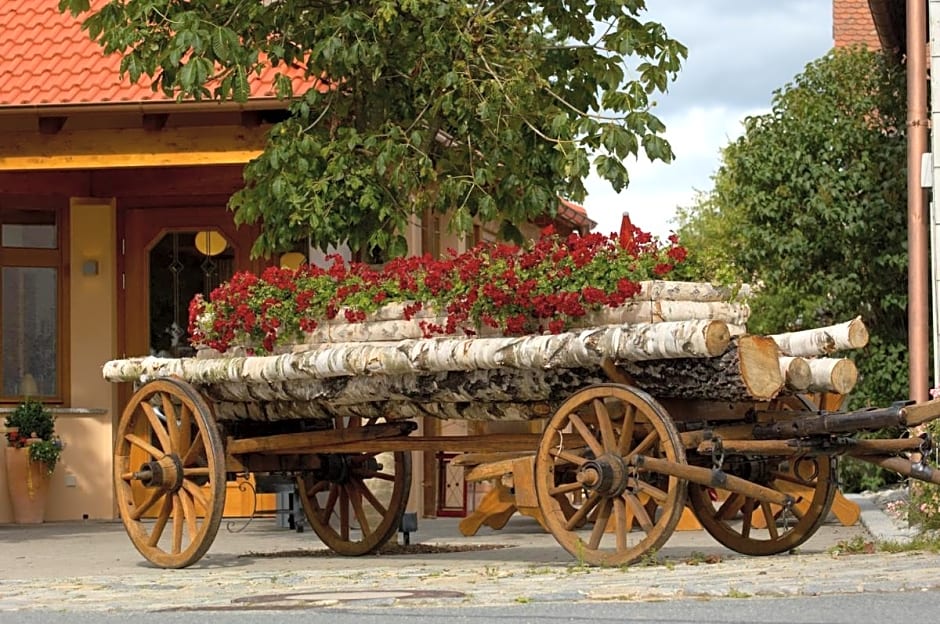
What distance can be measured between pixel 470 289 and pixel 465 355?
1.18 ft

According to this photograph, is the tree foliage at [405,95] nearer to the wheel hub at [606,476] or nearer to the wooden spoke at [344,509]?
the wooden spoke at [344,509]

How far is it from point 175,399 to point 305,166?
2.58 meters

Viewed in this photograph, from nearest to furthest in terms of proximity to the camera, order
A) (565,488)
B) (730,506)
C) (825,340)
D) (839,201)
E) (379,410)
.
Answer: (565,488), (825,340), (379,410), (730,506), (839,201)

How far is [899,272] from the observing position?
18734mm

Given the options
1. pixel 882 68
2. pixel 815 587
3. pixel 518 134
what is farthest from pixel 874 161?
pixel 815 587

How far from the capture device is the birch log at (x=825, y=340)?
8.96m

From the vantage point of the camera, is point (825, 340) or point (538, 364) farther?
point (825, 340)

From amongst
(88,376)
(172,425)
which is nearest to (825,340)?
(172,425)

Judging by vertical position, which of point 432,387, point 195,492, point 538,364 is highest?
point 538,364

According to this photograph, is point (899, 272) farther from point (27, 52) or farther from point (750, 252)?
point (27, 52)

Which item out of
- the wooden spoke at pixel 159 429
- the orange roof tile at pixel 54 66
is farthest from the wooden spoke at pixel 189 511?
the orange roof tile at pixel 54 66

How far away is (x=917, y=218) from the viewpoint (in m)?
14.8

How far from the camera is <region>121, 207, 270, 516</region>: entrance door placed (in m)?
16.5

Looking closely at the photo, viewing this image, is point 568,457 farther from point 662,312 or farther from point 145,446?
point 145,446
